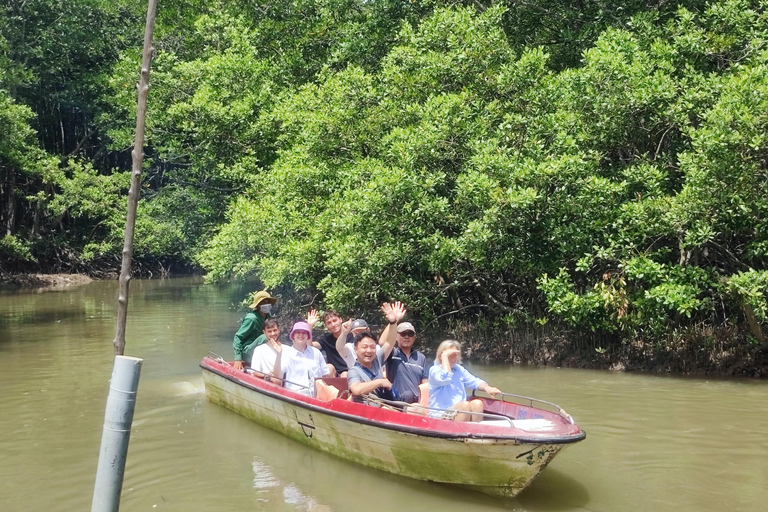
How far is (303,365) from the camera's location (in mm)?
8469

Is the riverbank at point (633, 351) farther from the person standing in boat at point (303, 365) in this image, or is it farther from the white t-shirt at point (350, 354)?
the person standing in boat at point (303, 365)

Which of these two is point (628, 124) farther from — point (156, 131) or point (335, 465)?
point (156, 131)

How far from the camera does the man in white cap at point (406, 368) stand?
7.52 m

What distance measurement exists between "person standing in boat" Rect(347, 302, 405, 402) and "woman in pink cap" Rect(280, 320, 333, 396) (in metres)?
0.78

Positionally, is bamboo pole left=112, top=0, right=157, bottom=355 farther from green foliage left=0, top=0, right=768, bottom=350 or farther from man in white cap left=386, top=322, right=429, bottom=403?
green foliage left=0, top=0, right=768, bottom=350

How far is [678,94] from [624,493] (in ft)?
22.5

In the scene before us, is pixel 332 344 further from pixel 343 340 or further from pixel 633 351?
pixel 633 351

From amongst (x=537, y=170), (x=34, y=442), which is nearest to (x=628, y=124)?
(x=537, y=170)

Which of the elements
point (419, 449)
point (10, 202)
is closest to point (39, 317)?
point (10, 202)

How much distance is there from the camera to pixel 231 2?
20.0 m

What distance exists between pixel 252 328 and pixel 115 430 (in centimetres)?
688

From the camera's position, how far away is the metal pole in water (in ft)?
10.3

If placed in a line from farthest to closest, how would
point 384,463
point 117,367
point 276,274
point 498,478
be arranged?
1. point 276,274
2. point 384,463
3. point 498,478
4. point 117,367

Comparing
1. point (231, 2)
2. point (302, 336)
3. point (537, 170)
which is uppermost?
point (231, 2)
